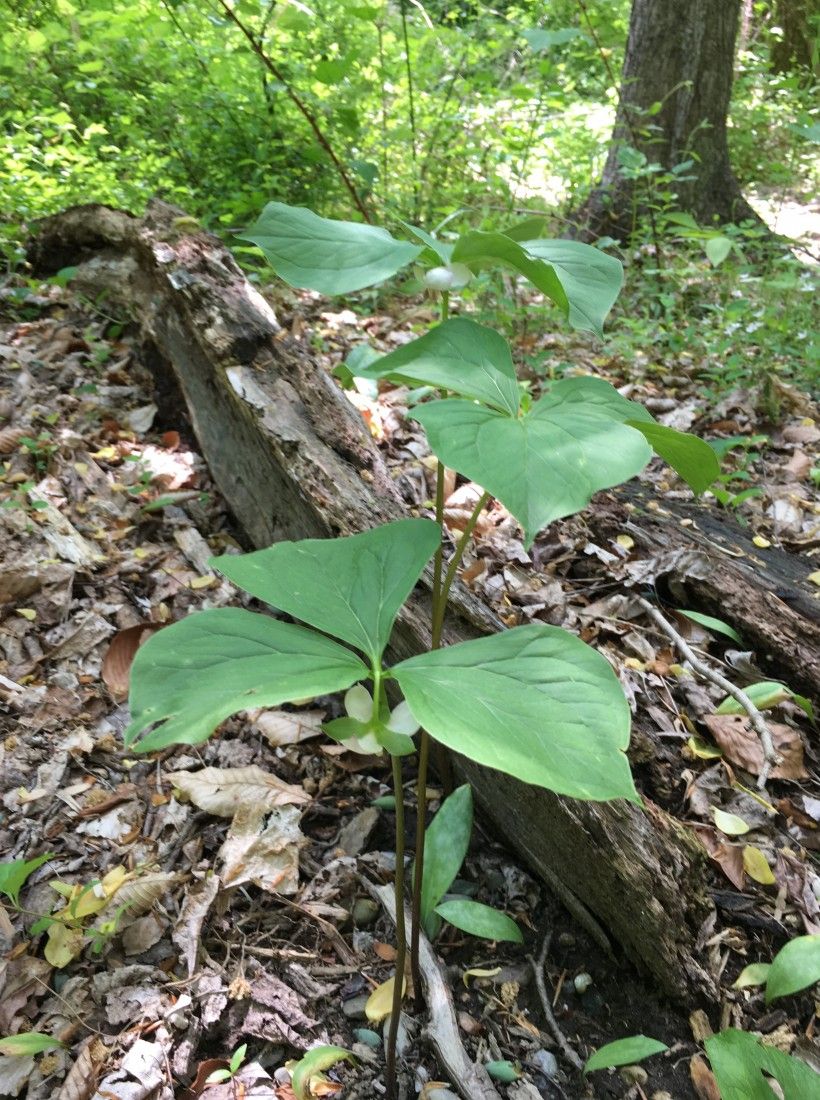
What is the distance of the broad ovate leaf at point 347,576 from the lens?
1.03 metres

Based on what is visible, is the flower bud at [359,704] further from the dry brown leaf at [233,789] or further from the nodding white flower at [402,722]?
the dry brown leaf at [233,789]

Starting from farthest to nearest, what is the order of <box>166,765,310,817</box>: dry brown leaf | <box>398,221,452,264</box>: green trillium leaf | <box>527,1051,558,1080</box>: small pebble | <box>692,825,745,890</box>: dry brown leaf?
<box>166,765,310,817</box>: dry brown leaf < <box>692,825,745,890</box>: dry brown leaf < <box>527,1051,558,1080</box>: small pebble < <box>398,221,452,264</box>: green trillium leaf

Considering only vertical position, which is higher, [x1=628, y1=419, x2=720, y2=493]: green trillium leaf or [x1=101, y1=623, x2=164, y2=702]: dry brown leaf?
[x1=628, y1=419, x2=720, y2=493]: green trillium leaf

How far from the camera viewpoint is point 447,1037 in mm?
1318

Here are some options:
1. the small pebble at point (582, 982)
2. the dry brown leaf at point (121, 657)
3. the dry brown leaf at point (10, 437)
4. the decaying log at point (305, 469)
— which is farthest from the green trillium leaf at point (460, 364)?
the dry brown leaf at point (10, 437)

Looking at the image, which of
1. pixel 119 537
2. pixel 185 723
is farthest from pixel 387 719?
pixel 119 537

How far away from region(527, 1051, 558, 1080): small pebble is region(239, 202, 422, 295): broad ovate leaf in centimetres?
134

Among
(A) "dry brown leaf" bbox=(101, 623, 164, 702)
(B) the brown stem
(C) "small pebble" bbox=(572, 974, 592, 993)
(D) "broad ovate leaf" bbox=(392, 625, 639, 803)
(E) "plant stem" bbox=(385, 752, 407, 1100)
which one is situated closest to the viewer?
(D) "broad ovate leaf" bbox=(392, 625, 639, 803)

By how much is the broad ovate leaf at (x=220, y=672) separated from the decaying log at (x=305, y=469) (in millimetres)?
677

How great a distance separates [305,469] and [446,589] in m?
0.90

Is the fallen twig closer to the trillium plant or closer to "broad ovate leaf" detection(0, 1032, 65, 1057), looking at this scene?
the trillium plant

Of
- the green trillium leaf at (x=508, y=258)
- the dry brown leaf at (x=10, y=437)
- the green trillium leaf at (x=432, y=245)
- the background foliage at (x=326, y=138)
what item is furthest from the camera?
the background foliage at (x=326, y=138)

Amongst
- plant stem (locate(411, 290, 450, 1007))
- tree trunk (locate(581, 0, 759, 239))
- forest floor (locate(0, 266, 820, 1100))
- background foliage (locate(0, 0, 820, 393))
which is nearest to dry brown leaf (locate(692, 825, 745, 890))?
forest floor (locate(0, 266, 820, 1100))

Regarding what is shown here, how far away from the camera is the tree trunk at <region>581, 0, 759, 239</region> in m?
4.51
